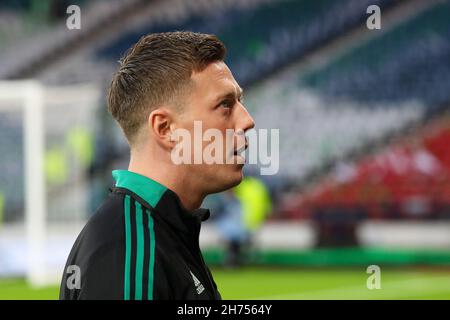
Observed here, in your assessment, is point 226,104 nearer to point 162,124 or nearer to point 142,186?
point 162,124

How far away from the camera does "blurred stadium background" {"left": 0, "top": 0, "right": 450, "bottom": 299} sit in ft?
40.1

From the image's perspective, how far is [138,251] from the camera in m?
1.68

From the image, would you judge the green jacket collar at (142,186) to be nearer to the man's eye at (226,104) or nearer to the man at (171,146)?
the man at (171,146)

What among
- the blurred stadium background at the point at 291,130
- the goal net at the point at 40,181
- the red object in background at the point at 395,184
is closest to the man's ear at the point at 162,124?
the blurred stadium background at the point at 291,130

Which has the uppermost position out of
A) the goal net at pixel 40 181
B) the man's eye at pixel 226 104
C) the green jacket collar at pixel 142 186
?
the goal net at pixel 40 181

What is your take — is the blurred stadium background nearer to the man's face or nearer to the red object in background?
the red object in background

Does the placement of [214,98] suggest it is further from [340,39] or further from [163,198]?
[340,39]

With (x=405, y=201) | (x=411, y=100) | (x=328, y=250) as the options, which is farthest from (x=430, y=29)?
(x=328, y=250)

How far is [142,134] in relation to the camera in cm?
193

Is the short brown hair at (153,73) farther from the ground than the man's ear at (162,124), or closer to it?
farther from the ground

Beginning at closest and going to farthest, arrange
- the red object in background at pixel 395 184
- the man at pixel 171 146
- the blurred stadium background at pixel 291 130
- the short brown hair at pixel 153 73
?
the man at pixel 171 146, the short brown hair at pixel 153 73, the blurred stadium background at pixel 291 130, the red object in background at pixel 395 184

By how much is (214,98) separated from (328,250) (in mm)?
12572

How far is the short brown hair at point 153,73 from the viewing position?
1886 mm

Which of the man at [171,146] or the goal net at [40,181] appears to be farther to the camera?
the goal net at [40,181]
